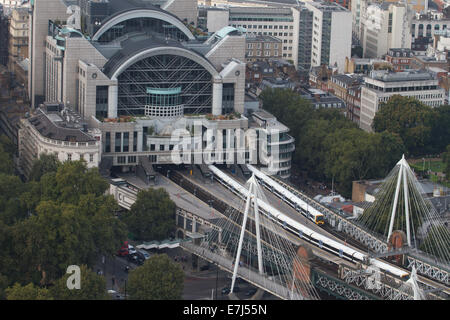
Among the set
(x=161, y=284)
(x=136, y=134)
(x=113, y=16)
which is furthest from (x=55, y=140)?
(x=161, y=284)

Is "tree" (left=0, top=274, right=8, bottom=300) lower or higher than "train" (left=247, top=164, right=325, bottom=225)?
lower

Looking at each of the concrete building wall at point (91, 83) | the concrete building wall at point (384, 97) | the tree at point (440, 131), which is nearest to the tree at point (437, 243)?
the concrete building wall at point (91, 83)

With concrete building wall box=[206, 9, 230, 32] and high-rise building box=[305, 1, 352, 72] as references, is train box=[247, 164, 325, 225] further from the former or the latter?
high-rise building box=[305, 1, 352, 72]

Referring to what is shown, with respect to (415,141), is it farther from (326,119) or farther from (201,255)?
(201,255)

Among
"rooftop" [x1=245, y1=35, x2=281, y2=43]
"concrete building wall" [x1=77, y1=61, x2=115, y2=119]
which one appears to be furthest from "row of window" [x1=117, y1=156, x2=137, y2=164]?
"rooftop" [x1=245, y1=35, x2=281, y2=43]

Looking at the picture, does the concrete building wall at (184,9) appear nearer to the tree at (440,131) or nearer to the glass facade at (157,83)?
the glass facade at (157,83)

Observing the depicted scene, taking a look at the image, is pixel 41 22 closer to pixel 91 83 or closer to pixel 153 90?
pixel 91 83
